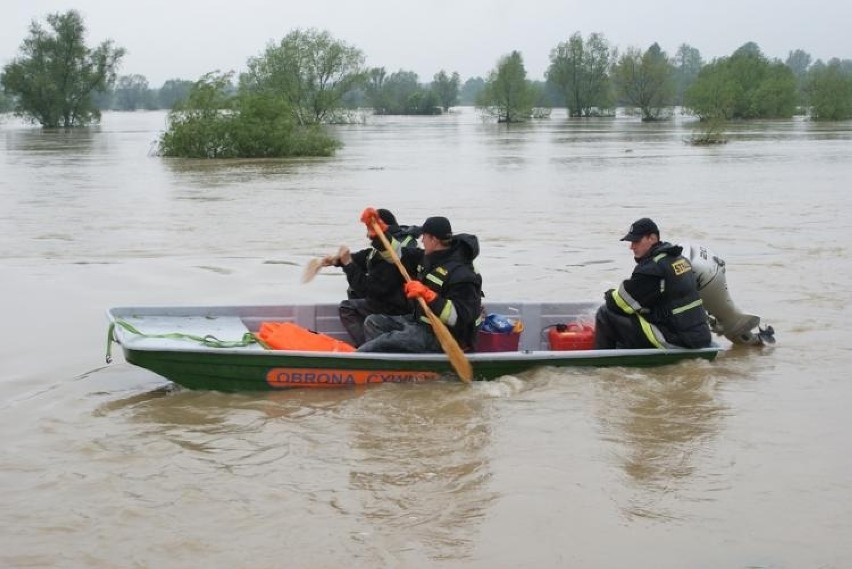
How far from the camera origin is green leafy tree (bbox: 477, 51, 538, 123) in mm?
85250

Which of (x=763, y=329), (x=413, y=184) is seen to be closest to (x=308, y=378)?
(x=763, y=329)

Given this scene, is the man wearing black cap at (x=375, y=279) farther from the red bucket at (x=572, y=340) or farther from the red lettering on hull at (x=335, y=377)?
the red bucket at (x=572, y=340)

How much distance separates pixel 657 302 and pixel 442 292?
5.70 ft

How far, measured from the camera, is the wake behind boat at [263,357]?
712 centimetres

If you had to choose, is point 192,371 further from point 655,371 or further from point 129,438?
point 655,371

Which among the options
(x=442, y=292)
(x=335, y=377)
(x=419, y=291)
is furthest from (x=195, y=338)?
(x=442, y=292)

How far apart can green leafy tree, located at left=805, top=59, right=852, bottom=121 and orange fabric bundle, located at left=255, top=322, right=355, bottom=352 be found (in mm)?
68231

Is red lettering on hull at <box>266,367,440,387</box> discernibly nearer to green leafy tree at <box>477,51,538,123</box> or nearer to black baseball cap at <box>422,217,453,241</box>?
black baseball cap at <box>422,217,453,241</box>

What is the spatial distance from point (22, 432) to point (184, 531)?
86.5 inches

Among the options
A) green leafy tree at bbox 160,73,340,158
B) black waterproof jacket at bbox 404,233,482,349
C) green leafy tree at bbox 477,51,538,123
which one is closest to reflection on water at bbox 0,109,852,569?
black waterproof jacket at bbox 404,233,482,349

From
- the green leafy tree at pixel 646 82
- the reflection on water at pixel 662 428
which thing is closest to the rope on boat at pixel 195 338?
the reflection on water at pixel 662 428

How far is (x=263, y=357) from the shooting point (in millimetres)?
7148

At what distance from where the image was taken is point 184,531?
523cm

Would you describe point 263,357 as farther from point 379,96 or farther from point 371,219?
point 379,96
